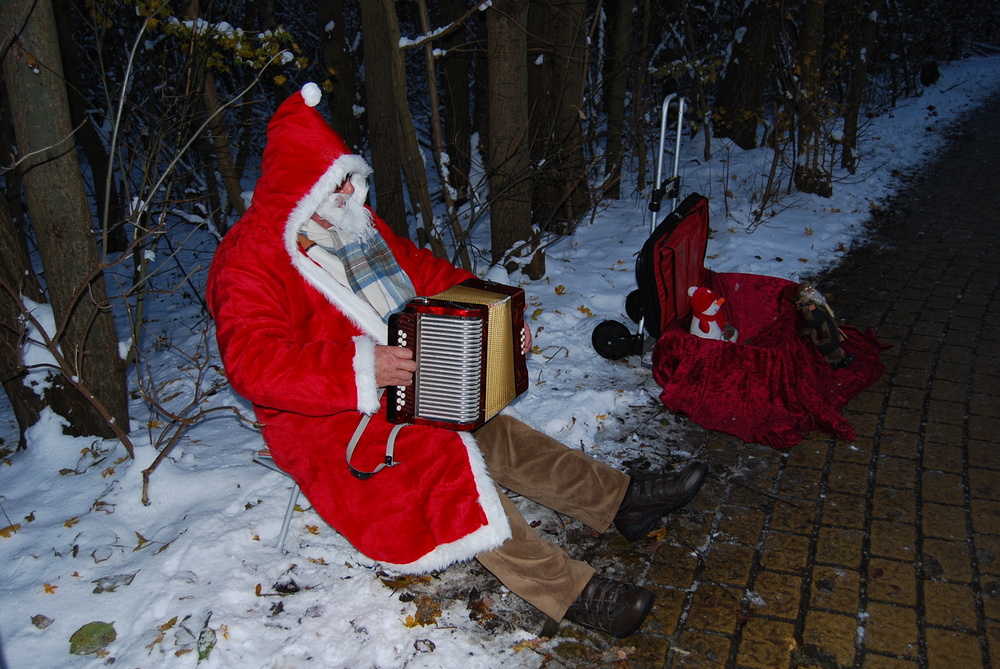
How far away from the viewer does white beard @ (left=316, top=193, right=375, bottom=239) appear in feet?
10.4

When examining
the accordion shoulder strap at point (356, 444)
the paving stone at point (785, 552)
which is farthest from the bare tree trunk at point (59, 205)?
the paving stone at point (785, 552)

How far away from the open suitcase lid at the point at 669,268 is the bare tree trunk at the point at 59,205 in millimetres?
3062

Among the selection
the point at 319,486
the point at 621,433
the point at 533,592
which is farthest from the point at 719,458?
the point at 319,486

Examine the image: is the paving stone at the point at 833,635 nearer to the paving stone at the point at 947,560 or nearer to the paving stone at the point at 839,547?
the paving stone at the point at 839,547

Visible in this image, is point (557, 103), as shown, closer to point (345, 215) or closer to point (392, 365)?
point (345, 215)

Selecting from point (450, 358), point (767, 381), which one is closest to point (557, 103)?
point (767, 381)

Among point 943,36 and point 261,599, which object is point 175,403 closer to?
point 261,599

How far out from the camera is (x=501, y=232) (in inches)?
270

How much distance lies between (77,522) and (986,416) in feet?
16.5

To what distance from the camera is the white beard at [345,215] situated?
316 centimetres

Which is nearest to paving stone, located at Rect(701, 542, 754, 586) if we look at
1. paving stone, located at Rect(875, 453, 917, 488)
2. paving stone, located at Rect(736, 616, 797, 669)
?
paving stone, located at Rect(736, 616, 797, 669)

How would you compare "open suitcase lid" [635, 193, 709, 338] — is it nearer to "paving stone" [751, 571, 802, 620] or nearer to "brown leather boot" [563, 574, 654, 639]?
"paving stone" [751, 571, 802, 620]

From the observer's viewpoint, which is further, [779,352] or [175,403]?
[175,403]

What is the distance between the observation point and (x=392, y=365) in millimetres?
2842
